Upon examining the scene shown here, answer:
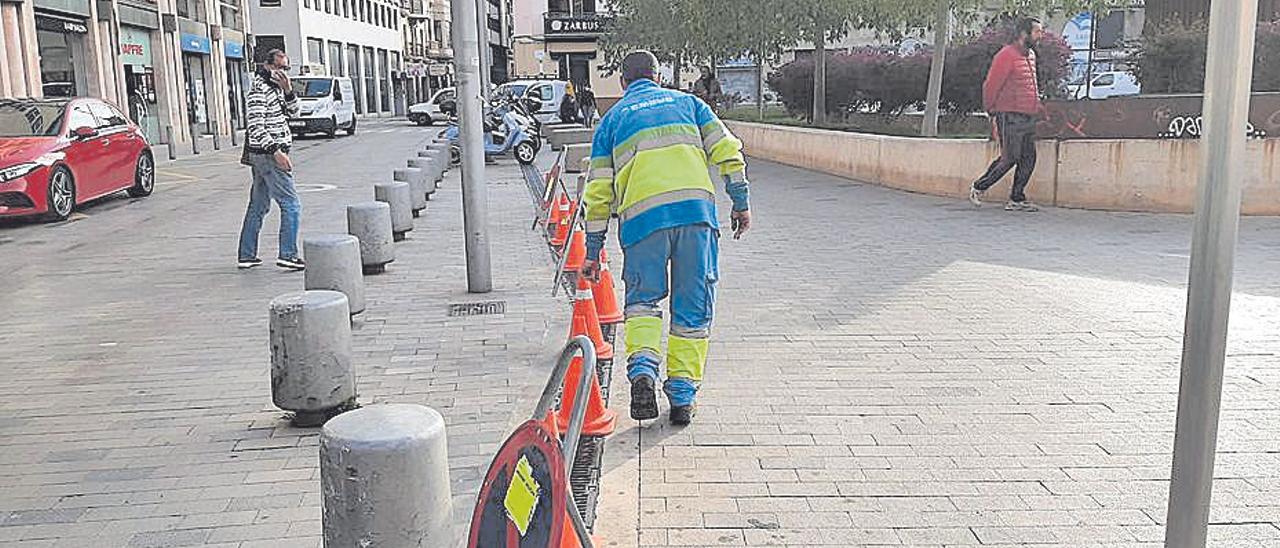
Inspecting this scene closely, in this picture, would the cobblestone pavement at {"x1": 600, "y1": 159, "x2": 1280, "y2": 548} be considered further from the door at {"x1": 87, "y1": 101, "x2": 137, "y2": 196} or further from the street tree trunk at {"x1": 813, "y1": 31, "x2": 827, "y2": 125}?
the street tree trunk at {"x1": 813, "y1": 31, "x2": 827, "y2": 125}

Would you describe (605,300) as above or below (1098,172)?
below

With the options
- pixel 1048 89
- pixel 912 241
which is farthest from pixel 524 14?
pixel 912 241

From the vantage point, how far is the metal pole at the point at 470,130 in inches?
319

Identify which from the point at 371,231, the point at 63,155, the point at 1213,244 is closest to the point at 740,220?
the point at 1213,244

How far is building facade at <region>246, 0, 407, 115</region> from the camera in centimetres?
5244

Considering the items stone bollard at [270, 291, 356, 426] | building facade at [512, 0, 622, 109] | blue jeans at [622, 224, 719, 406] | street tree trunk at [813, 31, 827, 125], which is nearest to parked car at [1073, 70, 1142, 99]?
street tree trunk at [813, 31, 827, 125]

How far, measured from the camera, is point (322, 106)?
3362cm

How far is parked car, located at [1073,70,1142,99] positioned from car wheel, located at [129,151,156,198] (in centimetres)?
1362

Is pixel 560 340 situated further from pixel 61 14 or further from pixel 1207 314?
pixel 61 14

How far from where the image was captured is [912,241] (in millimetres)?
10734

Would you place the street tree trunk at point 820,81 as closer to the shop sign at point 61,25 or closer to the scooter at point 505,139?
the scooter at point 505,139

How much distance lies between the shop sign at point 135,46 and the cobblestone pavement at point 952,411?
948 inches

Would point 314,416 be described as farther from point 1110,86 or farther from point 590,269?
point 1110,86

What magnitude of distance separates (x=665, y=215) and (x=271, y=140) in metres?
5.20
